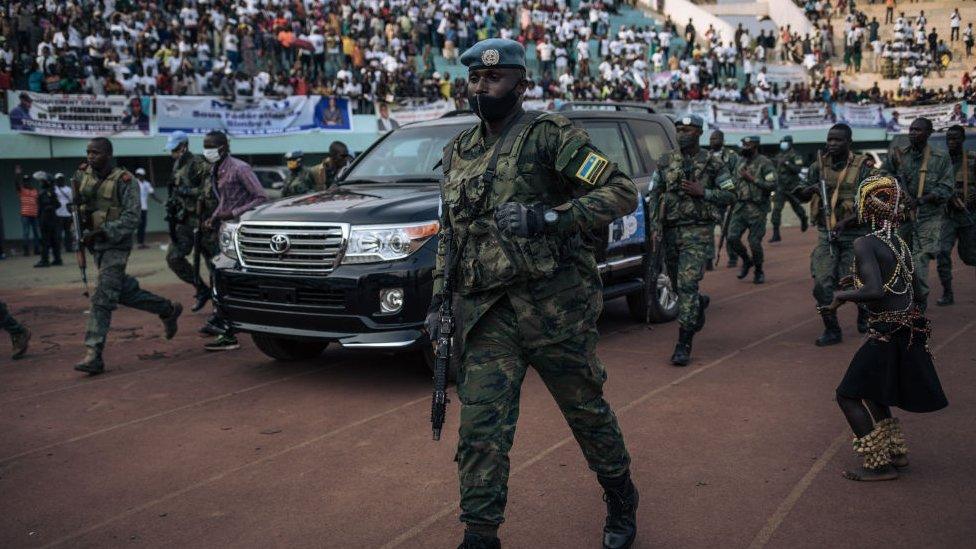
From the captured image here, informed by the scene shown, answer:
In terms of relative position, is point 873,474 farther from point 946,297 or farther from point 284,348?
point 946,297

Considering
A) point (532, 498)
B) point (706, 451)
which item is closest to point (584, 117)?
point (706, 451)

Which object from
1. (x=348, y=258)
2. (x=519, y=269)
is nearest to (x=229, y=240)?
(x=348, y=258)

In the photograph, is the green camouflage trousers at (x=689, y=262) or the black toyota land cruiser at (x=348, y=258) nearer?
the black toyota land cruiser at (x=348, y=258)

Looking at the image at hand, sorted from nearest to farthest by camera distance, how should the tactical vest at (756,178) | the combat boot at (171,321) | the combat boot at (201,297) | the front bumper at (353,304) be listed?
the front bumper at (353,304) → the combat boot at (171,321) → the combat boot at (201,297) → the tactical vest at (756,178)

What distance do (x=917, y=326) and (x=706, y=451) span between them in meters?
1.29

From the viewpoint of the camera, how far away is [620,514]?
3484mm

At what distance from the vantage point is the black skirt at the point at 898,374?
4.10 metres

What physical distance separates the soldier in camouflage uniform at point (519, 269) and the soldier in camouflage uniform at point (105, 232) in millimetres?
4635

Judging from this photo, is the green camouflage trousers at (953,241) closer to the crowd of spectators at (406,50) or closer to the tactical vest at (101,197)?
the tactical vest at (101,197)

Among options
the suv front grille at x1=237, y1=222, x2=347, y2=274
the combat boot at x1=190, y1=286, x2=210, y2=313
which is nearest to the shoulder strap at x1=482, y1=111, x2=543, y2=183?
the suv front grille at x1=237, y1=222, x2=347, y2=274

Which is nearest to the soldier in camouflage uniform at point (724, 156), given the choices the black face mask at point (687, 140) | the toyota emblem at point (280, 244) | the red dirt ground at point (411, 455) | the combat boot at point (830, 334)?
the black face mask at point (687, 140)

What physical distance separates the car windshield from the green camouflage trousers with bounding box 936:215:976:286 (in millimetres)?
5509

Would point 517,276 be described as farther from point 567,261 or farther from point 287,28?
point 287,28

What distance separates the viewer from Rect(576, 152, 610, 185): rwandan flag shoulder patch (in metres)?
3.23
